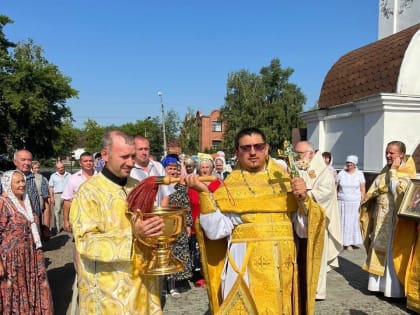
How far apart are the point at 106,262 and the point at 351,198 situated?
25.6 feet

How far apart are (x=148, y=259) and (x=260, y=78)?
36151 mm

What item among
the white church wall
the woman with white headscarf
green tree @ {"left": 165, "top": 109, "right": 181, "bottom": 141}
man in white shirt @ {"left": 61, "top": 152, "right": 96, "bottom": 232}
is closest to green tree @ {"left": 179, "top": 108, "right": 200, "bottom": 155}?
green tree @ {"left": 165, "top": 109, "right": 181, "bottom": 141}

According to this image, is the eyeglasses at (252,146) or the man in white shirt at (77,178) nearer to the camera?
the eyeglasses at (252,146)

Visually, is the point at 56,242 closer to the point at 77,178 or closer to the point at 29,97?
the point at 77,178

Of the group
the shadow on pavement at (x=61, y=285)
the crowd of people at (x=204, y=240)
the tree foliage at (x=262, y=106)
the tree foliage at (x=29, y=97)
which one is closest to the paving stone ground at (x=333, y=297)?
the shadow on pavement at (x=61, y=285)

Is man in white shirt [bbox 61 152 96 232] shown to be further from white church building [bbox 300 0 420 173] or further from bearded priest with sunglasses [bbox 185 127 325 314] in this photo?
white church building [bbox 300 0 420 173]

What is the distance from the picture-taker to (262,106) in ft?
122

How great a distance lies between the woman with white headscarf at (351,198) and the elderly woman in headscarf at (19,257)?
21.9 feet

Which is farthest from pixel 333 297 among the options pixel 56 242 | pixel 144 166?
pixel 56 242

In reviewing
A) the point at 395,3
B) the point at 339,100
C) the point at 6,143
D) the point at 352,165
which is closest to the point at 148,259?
the point at 352,165

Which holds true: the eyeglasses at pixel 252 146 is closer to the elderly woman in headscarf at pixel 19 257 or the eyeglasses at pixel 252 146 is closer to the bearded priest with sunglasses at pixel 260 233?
the bearded priest with sunglasses at pixel 260 233

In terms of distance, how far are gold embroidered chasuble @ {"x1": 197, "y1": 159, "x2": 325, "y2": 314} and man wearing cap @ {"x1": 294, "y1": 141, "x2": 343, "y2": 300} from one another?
2.11 meters

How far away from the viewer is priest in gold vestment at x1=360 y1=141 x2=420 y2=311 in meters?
5.45

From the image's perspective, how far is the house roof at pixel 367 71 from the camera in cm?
1030
